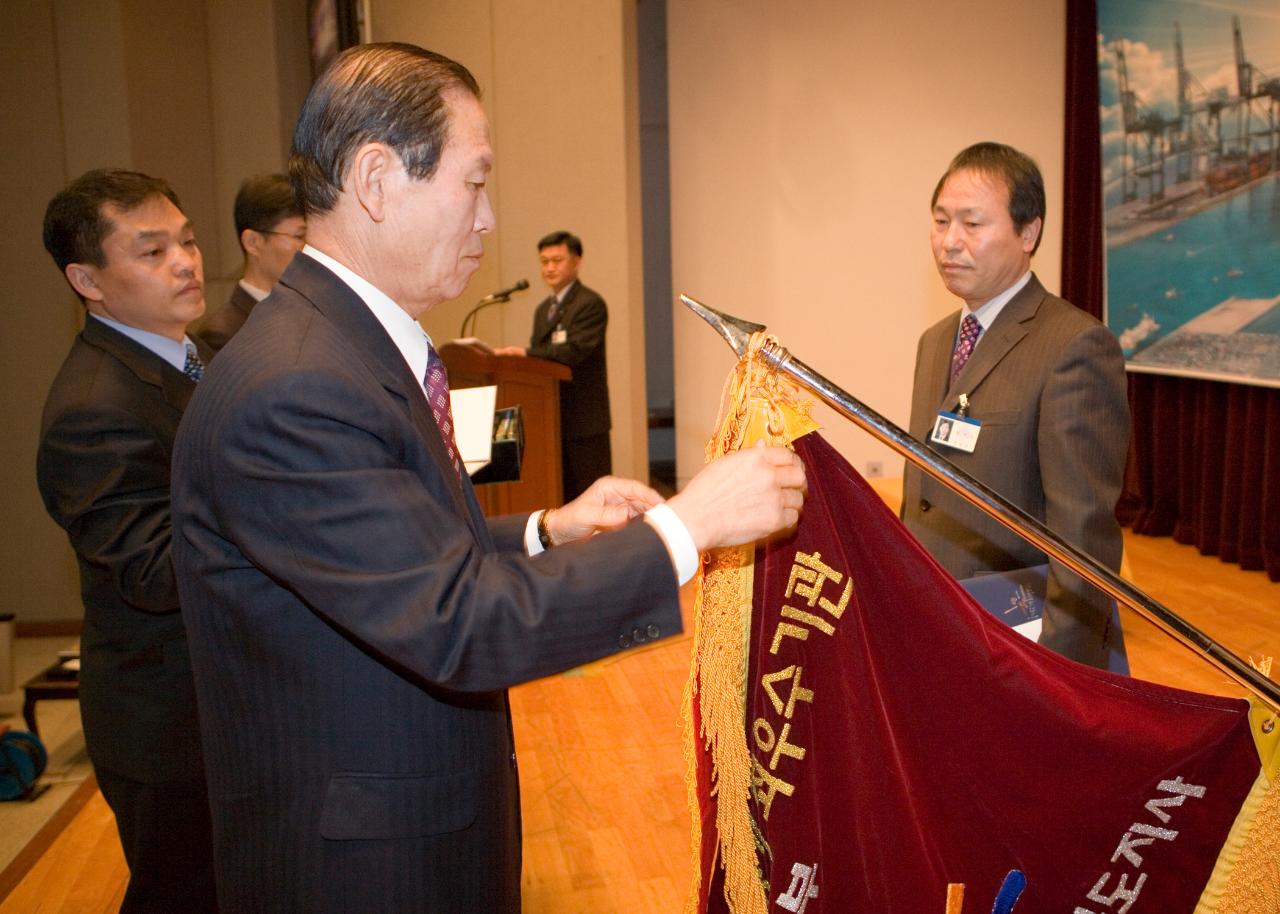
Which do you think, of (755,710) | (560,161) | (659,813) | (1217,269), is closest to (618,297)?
(560,161)

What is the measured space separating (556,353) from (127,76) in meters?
2.25

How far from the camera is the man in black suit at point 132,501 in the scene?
64.7 inches

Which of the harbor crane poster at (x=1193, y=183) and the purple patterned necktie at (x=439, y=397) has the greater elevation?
the harbor crane poster at (x=1193, y=183)

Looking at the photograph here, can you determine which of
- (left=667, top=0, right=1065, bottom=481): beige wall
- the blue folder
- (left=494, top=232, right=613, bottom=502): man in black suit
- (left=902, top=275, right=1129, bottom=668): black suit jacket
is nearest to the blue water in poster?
(left=667, top=0, right=1065, bottom=481): beige wall

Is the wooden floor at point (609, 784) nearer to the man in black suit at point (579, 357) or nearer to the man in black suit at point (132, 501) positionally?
the man in black suit at point (132, 501)

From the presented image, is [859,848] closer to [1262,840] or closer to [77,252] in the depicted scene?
[1262,840]

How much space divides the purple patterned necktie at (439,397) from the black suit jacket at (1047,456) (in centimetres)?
108

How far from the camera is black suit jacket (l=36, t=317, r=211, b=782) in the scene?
163 cm

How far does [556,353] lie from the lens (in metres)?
5.23

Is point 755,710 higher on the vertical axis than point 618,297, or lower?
lower

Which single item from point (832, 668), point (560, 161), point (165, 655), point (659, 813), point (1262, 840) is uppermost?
point (560, 161)

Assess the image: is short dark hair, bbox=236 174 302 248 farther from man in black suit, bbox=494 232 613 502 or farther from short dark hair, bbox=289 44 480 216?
man in black suit, bbox=494 232 613 502

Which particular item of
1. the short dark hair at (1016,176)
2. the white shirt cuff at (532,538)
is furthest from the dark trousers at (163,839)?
the short dark hair at (1016,176)

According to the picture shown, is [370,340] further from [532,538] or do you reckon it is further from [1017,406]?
[1017,406]
